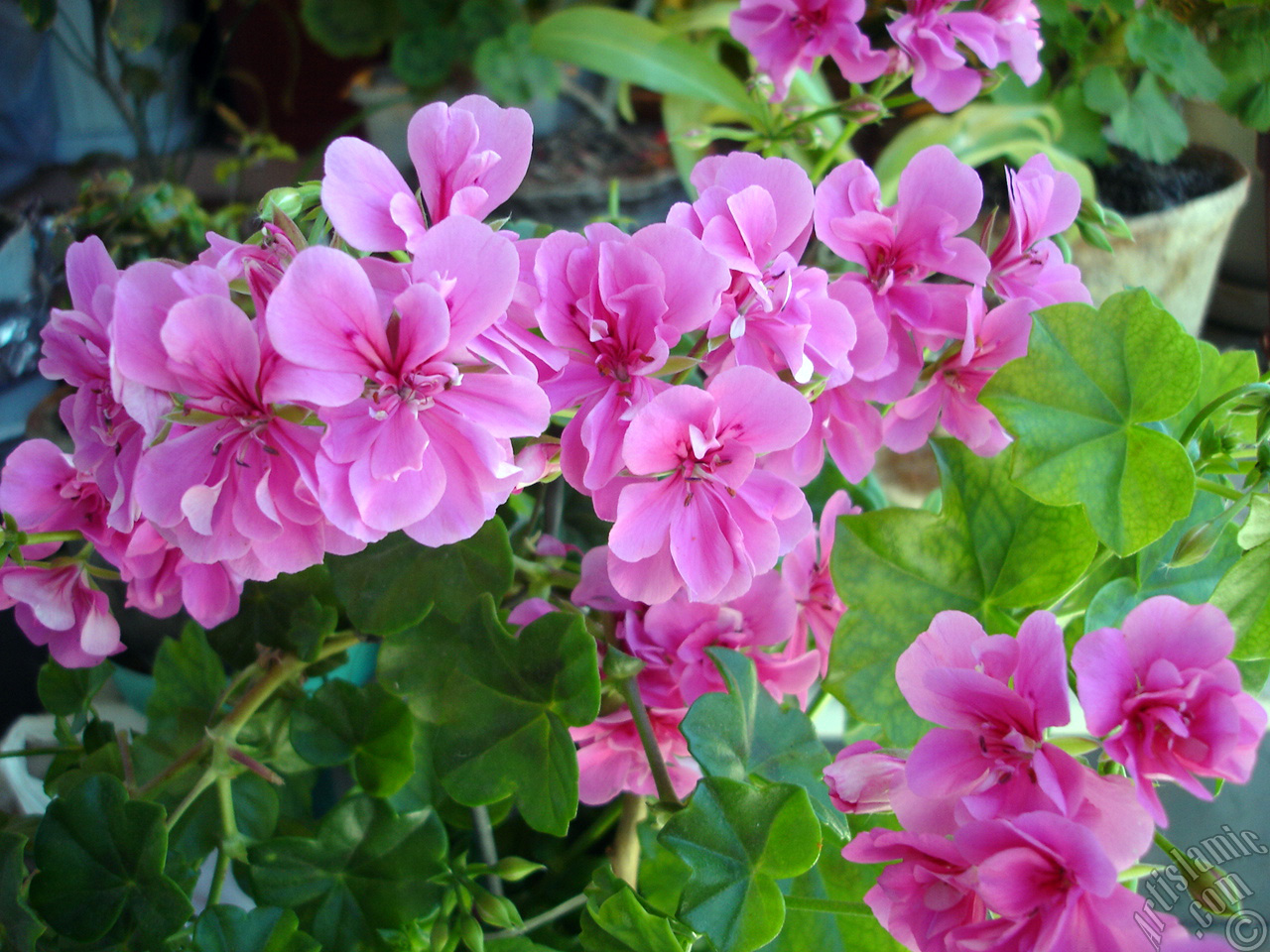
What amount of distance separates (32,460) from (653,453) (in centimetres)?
26

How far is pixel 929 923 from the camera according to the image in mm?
322

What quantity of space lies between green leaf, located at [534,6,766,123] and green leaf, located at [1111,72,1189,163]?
1.27 feet

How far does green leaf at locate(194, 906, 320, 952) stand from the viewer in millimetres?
401

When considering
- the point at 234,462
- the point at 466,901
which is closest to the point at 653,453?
the point at 234,462

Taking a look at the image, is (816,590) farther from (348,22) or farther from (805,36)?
(348,22)

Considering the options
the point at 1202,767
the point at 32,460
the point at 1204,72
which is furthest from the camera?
the point at 1204,72

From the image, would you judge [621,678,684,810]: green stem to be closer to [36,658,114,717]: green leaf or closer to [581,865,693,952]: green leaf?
[581,865,693,952]: green leaf

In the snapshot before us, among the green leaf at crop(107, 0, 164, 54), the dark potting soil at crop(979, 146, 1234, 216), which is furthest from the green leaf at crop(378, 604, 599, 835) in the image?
the green leaf at crop(107, 0, 164, 54)

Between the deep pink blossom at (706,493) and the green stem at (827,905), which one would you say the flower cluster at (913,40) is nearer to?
the deep pink blossom at (706,493)

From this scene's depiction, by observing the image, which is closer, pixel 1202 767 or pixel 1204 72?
pixel 1202 767

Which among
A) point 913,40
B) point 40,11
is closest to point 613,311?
point 913,40

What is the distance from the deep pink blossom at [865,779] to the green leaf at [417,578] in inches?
6.3

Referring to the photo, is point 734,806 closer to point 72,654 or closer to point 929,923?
point 929,923

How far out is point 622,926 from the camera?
0.37 m
